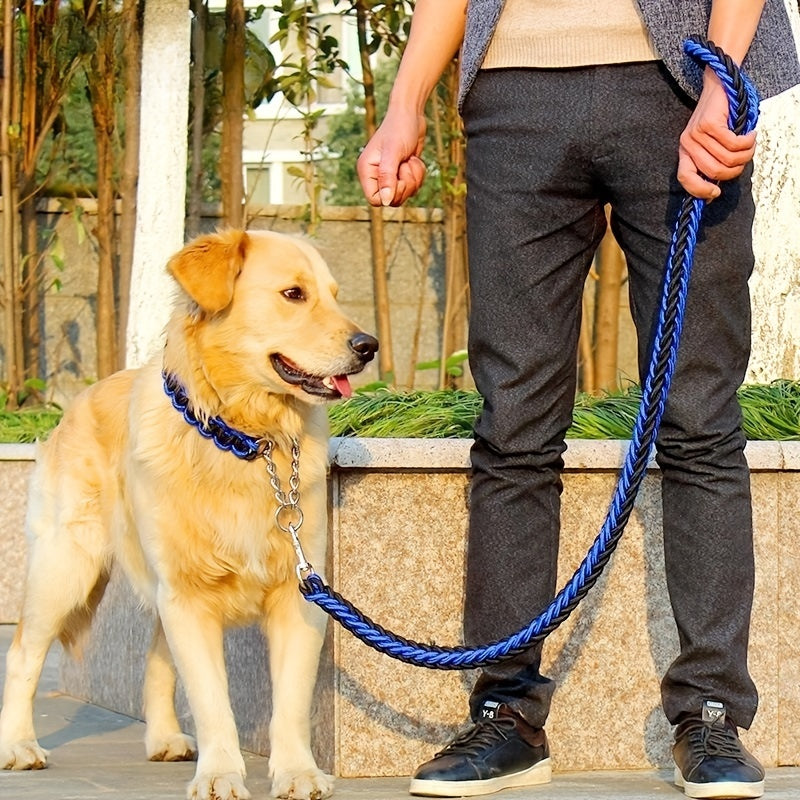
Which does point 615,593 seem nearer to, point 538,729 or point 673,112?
point 538,729

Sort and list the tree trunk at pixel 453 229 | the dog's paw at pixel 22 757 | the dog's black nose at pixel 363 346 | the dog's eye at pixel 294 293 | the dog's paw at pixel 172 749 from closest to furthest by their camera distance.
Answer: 1. the dog's black nose at pixel 363 346
2. the dog's eye at pixel 294 293
3. the dog's paw at pixel 22 757
4. the dog's paw at pixel 172 749
5. the tree trunk at pixel 453 229

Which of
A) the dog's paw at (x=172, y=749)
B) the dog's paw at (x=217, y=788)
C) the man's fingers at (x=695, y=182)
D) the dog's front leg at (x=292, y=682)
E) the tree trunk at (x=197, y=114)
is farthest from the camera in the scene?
the tree trunk at (x=197, y=114)

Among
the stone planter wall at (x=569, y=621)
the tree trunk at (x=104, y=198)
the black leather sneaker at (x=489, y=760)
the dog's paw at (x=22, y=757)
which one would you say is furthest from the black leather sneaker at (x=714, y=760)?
the tree trunk at (x=104, y=198)

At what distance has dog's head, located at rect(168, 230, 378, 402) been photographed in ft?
11.3

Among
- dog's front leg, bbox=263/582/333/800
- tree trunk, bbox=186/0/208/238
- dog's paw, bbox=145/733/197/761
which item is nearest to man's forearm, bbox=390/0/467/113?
dog's front leg, bbox=263/582/333/800

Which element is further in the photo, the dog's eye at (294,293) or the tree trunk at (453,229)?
the tree trunk at (453,229)

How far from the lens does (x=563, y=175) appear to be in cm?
318

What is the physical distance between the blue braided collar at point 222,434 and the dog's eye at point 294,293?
0.33 meters

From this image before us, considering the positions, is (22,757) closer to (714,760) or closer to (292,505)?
(292,505)

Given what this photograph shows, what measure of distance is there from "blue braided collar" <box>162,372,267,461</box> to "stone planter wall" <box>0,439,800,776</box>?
0.28m

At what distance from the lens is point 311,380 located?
137 inches

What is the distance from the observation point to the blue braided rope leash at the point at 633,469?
119 inches

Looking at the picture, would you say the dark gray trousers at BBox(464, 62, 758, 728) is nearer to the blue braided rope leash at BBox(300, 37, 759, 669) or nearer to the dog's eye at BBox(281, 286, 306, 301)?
the blue braided rope leash at BBox(300, 37, 759, 669)

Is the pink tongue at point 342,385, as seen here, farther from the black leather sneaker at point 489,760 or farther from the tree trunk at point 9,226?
the tree trunk at point 9,226
